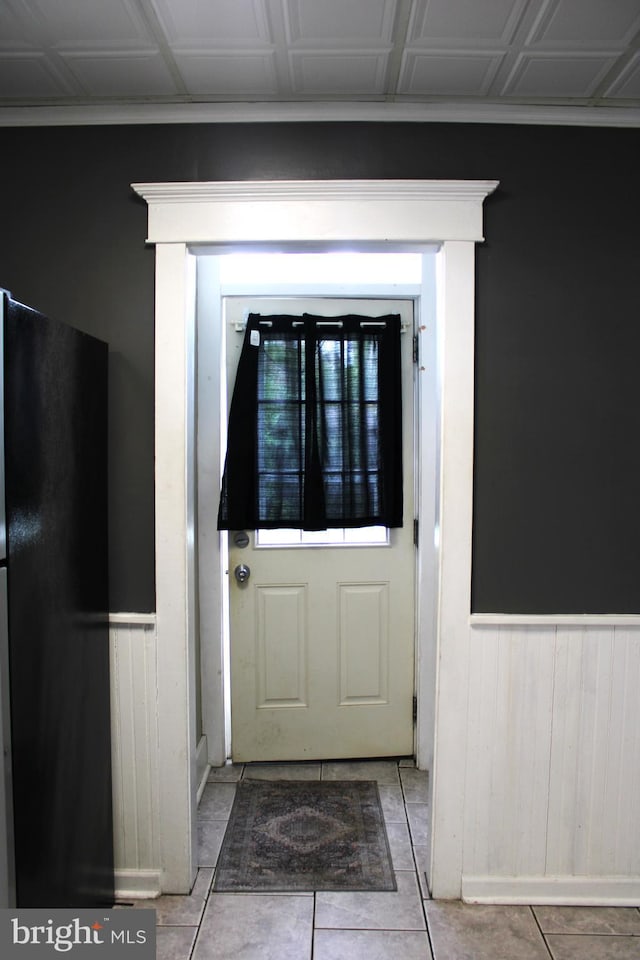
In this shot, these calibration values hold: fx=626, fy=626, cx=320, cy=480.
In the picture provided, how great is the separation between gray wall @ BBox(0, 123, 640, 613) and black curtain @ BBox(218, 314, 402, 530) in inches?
31.5

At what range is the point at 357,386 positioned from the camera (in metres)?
2.81

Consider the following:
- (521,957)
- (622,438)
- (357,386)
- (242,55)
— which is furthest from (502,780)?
(242,55)

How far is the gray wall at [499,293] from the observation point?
1.98 m

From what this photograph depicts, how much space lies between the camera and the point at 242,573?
2.87 meters

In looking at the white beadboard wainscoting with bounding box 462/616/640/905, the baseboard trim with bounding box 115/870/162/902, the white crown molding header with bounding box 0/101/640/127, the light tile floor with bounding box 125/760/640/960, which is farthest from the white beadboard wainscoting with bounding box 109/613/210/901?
the white crown molding header with bounding box 0/101/640/127

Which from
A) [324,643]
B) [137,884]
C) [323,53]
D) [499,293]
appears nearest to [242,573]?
[324,643]

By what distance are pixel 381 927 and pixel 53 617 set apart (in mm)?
1385

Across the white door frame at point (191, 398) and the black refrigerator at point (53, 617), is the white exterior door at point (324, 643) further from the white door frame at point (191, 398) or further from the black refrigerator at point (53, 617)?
the black refrigerator at point (53, 617)

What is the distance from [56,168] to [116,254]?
1.08 feet

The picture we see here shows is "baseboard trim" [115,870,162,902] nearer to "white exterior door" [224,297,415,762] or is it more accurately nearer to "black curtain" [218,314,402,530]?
"white exterior door" [224,297,415,762]

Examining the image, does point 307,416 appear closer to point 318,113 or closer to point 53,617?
point 318,113

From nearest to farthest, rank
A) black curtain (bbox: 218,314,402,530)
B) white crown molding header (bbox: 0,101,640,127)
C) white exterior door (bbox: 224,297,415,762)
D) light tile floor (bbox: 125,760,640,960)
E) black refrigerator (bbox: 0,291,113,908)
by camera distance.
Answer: black refrigerator (bbox: 0,291,113,908), light tile floor (bbox: 125,760,640,960), white crown molding header (bbox: 0,101,640,127), black curtain (bbox: 218,314,402,530), white exterior door (bbox: 224,297,415,762)

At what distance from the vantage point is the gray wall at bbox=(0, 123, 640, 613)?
1979 mm

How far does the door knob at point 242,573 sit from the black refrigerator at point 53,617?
0.91 meters
